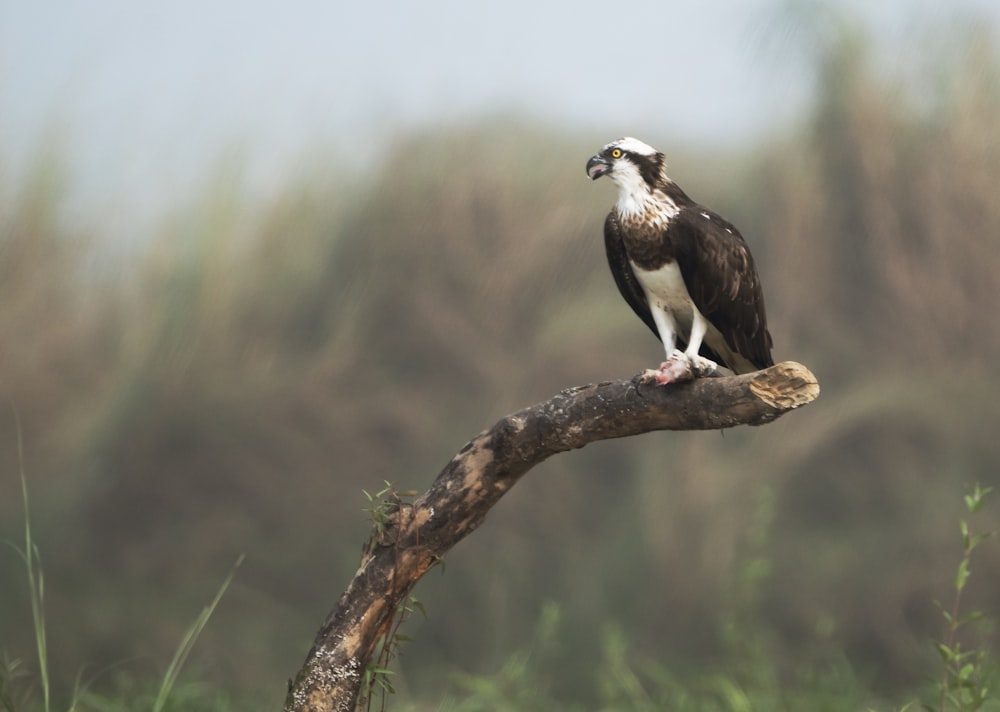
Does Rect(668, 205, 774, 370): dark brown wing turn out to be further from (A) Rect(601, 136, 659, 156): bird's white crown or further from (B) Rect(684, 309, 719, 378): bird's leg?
(A) Rect(601, 136, 659, 156): bird's white crown

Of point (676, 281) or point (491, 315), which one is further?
point (491, 315)

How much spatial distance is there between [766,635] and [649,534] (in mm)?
704

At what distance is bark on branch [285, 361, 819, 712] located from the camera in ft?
8.86

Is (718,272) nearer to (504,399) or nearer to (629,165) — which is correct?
(629,165)

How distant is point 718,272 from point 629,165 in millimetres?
379

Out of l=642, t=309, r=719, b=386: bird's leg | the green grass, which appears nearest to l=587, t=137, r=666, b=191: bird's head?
l=642, t=309, r=719, b=386: bird's leg

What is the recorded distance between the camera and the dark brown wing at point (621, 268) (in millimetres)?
3159

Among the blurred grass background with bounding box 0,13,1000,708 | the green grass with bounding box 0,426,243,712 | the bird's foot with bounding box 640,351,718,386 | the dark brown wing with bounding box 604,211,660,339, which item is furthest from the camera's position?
the blurred grass background with bounding box 0,13,1000,708

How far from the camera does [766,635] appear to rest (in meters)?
4.98

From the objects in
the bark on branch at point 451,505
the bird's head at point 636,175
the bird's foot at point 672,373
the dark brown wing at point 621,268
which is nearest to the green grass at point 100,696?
the bark on branch at point 451,505

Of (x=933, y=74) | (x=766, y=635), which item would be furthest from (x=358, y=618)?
(x=933, y=74)

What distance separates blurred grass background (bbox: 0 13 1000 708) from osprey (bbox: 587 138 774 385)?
2.31 metres

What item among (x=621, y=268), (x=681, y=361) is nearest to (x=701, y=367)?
(x=681, y=361)

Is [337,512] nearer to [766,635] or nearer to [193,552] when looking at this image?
[193,552]
